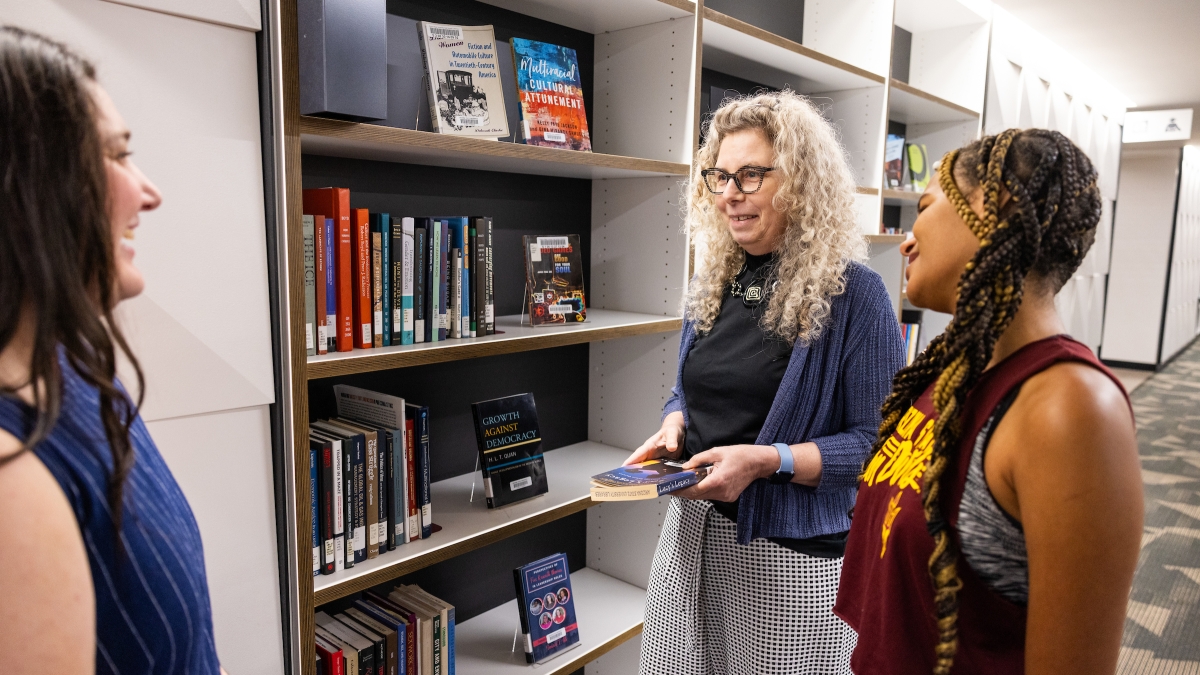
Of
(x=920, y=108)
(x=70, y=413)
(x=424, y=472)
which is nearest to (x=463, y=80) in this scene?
(x=424, y=472)

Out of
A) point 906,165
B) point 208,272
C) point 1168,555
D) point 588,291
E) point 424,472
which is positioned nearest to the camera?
point 208,272

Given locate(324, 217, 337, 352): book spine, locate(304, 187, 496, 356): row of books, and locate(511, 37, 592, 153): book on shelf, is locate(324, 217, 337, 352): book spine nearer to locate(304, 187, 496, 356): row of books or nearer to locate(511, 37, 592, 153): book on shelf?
locate(304, 187, 496, 356): row of books

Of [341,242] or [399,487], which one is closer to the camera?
[341,242]

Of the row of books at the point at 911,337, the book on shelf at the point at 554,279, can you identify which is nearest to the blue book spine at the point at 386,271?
the book on shelf at the point at 554,279

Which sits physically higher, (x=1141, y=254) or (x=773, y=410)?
(x=1141, y=254)

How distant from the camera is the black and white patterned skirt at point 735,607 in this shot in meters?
1.50

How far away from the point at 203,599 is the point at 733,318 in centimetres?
116

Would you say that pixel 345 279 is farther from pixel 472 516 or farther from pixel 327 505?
pixel 472 516

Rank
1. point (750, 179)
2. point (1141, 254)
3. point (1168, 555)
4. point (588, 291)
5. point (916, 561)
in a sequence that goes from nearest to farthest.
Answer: point (916, 561), point (750, 179), point (588, 291), point (1168, 555), point (1141, 254)

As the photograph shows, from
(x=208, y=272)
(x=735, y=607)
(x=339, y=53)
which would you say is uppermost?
(x=339, y=53)

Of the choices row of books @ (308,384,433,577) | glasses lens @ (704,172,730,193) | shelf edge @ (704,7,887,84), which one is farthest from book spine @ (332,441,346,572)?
shelf edge @ (704,7,887,84)

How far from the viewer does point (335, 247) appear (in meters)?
1.48

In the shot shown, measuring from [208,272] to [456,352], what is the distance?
0.55 meters

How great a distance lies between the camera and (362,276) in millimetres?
1529
